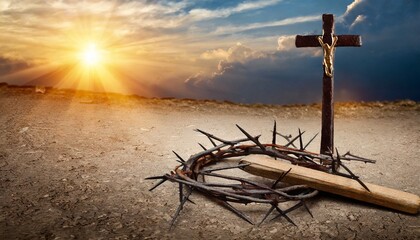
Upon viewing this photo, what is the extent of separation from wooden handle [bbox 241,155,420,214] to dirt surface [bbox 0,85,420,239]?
11cm

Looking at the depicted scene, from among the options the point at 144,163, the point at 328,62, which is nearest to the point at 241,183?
the point at 144,163

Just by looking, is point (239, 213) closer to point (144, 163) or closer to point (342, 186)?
point (342, 186)

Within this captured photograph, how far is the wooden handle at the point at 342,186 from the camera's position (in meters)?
3.55

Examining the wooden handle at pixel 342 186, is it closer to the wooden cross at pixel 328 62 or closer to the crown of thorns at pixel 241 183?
the crown of thorns at pixel 241 183

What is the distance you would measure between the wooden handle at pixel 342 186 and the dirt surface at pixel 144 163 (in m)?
0.11

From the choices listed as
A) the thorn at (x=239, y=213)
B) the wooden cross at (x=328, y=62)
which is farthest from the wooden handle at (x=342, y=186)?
the wooden cross at (x=328, y=62)

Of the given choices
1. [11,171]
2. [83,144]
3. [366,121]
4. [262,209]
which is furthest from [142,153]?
[366,121]

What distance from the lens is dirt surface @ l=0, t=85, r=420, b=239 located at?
3.31 meters

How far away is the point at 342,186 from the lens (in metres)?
3.69

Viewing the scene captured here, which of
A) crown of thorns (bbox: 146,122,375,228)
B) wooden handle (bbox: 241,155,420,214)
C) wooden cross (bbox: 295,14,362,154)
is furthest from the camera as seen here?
wooden cross (bbox: 295,14,362,154)

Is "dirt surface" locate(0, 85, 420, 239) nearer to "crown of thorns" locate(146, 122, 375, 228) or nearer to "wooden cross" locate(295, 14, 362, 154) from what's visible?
"crown of thorns" locate(146, 122, 375, 228)

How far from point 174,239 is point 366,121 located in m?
5.92

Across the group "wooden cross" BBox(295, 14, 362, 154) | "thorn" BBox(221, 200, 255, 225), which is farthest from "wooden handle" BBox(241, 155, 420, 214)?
"wooden cross" BBox(295, 14, 362, 154)

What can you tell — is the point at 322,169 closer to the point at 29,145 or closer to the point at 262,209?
the point at 262,209
